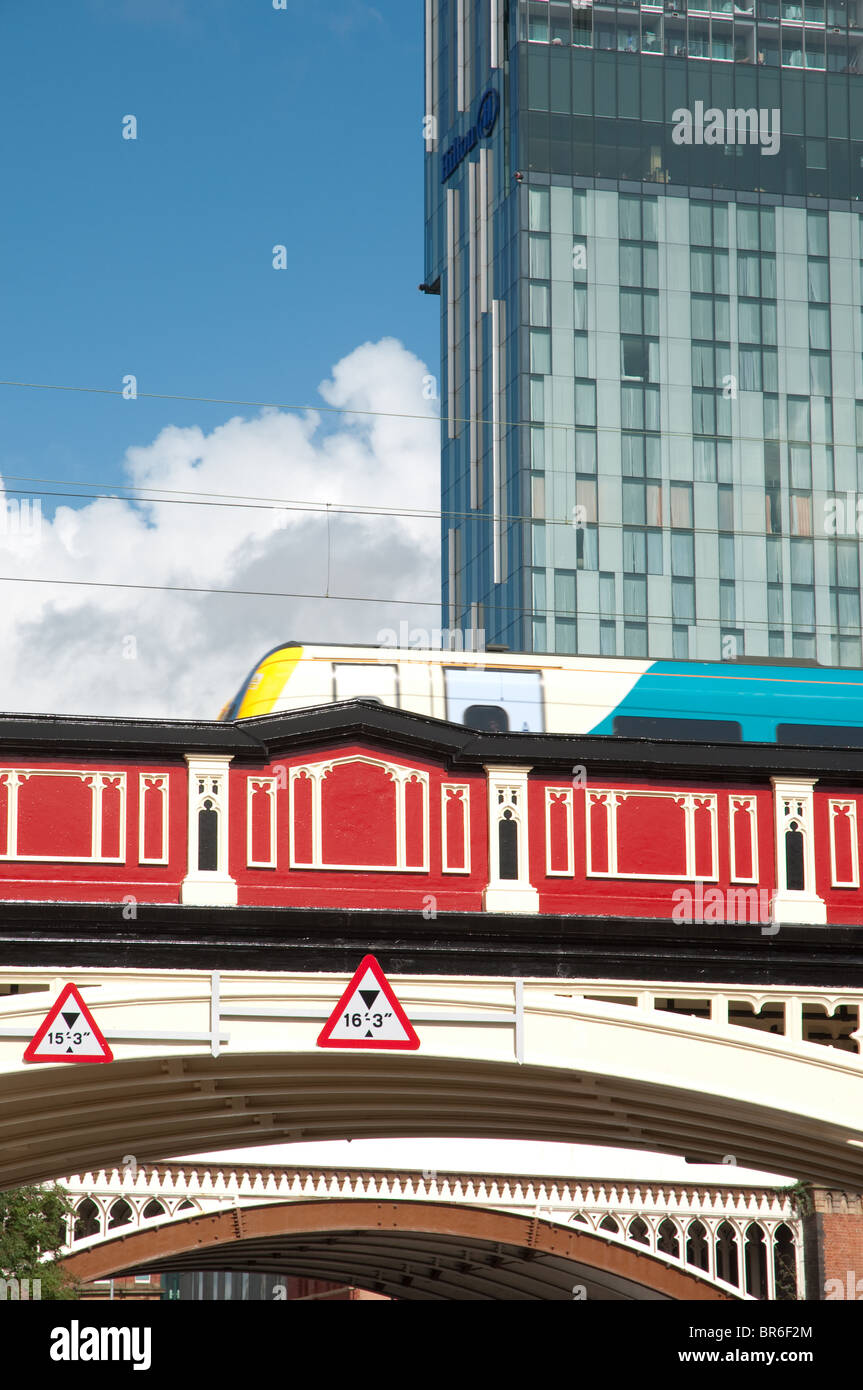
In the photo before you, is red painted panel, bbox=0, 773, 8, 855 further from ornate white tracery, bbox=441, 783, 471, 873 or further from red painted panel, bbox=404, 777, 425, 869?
ornate white tracery, bbox=441, 783, 471, 873

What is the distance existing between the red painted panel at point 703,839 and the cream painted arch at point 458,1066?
2.07m

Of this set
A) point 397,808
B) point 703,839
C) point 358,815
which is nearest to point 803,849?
point 703,839

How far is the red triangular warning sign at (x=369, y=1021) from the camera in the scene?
682 inches

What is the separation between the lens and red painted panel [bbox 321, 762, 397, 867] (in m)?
24.1

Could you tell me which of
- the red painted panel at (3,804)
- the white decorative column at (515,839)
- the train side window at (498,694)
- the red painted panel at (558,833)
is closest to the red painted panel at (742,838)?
the red painted panel at (558,833)

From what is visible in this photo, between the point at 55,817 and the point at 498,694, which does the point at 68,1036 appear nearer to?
the point at 55,817

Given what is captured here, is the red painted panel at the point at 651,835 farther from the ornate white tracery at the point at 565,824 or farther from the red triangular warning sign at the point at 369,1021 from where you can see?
the red triangular warning sign at the point at 369,1021

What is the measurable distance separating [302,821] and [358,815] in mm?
695

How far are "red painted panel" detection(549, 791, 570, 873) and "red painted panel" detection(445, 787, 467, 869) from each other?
1061mm

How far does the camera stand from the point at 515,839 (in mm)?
24094

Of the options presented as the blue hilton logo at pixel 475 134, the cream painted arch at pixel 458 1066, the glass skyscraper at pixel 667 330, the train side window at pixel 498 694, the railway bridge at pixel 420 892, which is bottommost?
the cream painted arch at pixel 458 1066

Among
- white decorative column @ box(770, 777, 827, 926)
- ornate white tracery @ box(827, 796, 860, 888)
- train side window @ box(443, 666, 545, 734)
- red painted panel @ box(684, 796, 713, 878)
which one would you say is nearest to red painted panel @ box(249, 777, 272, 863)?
red painted panel @ box(684, 796, 713, 878)

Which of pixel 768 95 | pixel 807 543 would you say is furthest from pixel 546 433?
pixel 768 95

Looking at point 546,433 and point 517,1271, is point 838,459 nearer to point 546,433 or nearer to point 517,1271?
point 546,433
